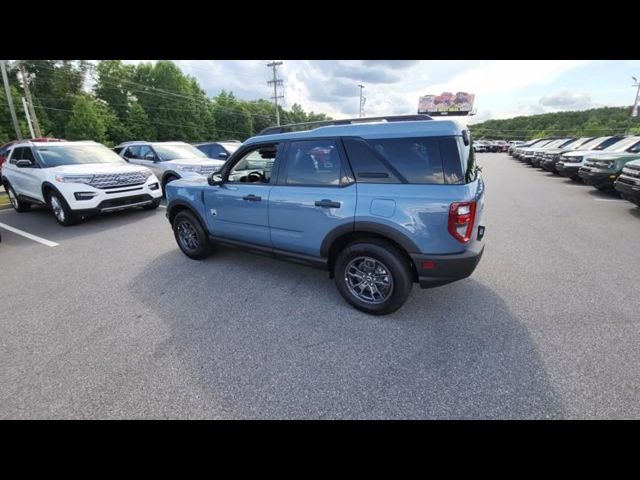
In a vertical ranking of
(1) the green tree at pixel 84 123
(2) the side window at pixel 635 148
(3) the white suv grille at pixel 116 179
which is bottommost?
(3) the white suv grille at pixel 116 179

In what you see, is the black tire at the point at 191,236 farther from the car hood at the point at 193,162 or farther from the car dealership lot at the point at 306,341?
the car hood at the point at 193,162

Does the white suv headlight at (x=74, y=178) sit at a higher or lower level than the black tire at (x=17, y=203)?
higher

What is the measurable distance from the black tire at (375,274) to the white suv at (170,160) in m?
5.94

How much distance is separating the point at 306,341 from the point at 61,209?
669cm

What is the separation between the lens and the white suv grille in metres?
6.10

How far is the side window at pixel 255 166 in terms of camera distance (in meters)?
3.46

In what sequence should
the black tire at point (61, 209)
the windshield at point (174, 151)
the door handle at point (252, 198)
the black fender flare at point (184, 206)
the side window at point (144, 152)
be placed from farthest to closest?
the side window at point (144, 152)
the windshield at point (174, 151)
the black tire at point (61, 209)
the black fender flare at point (184, 206)
the door handle at point (252, 198)

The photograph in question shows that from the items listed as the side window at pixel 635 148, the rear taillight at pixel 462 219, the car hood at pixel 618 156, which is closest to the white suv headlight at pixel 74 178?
the rear taillight at pixel 462 219

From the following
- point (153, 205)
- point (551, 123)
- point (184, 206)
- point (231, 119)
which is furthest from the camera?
point (551, 123)

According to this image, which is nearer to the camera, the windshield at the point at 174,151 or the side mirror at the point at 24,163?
the side mirror at the point at 24,163

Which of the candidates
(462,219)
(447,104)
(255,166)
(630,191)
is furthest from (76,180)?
(447,104)

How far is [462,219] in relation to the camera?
A: 2.43m

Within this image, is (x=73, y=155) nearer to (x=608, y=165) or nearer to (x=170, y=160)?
(x=170, y=160)

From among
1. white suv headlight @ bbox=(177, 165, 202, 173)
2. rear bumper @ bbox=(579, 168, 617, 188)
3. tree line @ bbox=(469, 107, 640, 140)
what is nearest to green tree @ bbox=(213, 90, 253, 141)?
white suv headlight @ bbox=(177, 165, 202, 173)
